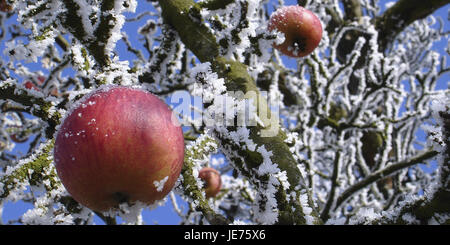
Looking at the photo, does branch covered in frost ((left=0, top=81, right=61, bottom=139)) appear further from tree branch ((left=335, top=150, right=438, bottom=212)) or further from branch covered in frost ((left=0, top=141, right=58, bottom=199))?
tree branch ((left=335, top=150, right=438, bottom=212))

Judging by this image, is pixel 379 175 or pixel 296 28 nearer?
pixel 296 28

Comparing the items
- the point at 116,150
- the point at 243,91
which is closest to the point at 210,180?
the point at 243,91

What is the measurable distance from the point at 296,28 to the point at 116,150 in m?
1.58

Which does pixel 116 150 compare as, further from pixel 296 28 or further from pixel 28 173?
pixel 296 28

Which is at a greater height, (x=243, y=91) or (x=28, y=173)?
(x=243, y=91)

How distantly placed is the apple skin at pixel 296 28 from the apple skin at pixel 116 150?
1.34 m

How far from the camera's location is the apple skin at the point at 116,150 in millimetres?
979

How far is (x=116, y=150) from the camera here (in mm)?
974

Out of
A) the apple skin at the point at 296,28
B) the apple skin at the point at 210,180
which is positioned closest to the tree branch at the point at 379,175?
the apple skin at the point at 296,28

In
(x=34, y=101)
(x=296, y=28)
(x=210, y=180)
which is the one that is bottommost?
(x=34, y=101)

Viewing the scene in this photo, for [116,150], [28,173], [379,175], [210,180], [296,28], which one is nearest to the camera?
[116,150]
